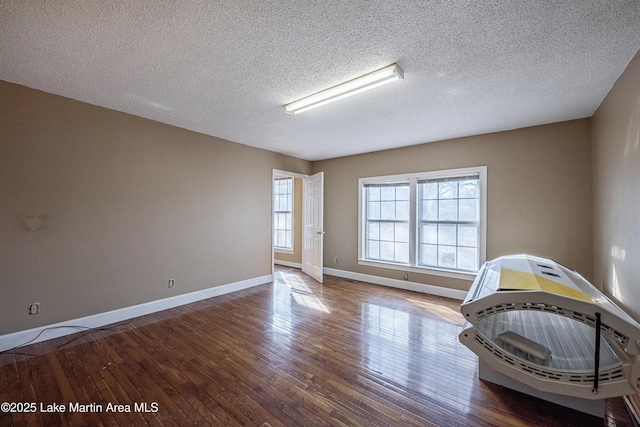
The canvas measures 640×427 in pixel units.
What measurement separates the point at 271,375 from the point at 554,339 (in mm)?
2229

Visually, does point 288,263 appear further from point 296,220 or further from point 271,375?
point 271,375

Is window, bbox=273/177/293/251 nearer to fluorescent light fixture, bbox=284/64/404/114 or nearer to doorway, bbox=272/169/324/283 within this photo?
doorway, bbox=272/169/324/283

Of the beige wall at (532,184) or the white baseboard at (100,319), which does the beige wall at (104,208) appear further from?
the beige wall at (532,184)

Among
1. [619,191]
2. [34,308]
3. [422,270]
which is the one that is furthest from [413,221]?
[34,308]

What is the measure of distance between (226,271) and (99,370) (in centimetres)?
228

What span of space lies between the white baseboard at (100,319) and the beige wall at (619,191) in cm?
481

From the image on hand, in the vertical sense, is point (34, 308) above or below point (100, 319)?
above

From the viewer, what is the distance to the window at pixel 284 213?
22.7 ft

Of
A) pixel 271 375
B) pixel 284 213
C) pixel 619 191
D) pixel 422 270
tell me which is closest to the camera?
pixel 271 375

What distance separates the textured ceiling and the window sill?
2.36 metres

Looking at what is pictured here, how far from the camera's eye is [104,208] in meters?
3.20

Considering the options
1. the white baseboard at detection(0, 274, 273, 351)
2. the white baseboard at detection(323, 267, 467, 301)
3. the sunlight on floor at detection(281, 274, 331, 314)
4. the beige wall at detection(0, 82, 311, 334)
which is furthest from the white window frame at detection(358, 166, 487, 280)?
the white baseboard at detection(0, 274, 273, 351)

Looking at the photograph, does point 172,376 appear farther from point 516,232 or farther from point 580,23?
point 516,232

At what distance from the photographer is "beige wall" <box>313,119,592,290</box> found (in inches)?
133
